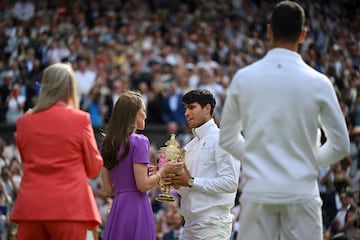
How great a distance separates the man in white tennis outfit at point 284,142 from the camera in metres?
Result: 5.95

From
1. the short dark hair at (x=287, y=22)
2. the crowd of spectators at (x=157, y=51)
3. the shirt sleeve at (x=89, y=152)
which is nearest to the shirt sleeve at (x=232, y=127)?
the short dark hair at (x=287, y=22)

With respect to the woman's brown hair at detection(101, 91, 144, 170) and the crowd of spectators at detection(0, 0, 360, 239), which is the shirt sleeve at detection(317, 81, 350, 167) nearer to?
the woman's brown hair at detection(101, 91, 144, 170)

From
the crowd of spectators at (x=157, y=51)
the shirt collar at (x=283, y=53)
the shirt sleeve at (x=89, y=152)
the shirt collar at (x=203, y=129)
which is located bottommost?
the crowd of spectators at (x=157, y=51)

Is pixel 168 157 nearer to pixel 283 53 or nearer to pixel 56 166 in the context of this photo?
pixel 56 166

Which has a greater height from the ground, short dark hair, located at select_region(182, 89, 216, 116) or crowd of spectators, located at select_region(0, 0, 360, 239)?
short dark hair, located at select_region(182, 89, 216, 116)

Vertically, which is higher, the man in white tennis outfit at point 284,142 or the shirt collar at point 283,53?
the shirt collar at point 283,53

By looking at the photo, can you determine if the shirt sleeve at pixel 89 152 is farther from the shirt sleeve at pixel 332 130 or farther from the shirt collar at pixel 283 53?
the shirt sleeve at pixel 332 130

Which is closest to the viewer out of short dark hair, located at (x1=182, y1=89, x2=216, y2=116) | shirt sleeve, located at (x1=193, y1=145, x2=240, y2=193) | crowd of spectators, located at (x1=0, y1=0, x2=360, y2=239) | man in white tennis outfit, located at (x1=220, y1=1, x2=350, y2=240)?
man in white tennis outfit, located at (x1=220, y1=1, x2=350, y2=240)

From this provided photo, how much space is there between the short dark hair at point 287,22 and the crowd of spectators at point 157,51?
864 cm

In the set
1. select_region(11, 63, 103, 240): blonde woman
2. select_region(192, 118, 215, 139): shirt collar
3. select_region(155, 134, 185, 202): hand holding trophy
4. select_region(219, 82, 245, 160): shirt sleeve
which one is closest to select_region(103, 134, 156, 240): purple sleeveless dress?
select_region(155, 134, 185, 202): hand holding trophy

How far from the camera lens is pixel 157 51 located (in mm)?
22328

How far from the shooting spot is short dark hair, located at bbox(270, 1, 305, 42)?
614 centimetres

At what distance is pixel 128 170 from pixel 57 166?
3.63 ft

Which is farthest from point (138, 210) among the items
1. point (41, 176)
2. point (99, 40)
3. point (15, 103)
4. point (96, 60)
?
point (99, 40)
